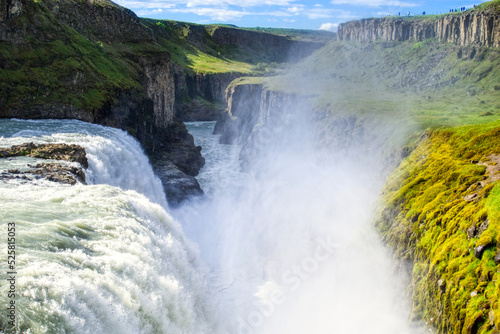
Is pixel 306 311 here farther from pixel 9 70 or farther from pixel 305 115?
pixel 305 115

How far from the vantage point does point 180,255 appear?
67.0ft

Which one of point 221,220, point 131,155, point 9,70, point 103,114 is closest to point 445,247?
point 131,155

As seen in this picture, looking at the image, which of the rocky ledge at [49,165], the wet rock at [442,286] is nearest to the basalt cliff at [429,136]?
the wet rock at [442,286]

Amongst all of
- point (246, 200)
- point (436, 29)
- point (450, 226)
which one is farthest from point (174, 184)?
point (436, 29)

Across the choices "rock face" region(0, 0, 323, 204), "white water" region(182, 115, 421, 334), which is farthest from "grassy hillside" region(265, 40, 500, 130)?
"rock face" region(0, 0, 323, 204)

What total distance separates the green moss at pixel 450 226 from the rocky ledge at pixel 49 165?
18.3 m

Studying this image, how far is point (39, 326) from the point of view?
34.6ft

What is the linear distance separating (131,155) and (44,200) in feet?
50.1

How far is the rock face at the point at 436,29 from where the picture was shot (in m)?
74.5

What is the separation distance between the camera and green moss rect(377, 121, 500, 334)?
14.3 metres

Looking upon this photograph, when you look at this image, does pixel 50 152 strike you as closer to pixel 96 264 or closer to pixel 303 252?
pixel 96 264

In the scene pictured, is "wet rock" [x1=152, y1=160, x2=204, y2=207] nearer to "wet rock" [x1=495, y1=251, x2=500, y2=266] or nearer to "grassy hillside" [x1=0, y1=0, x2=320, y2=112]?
"grassy hillside" [x1=0, y1=0, x2=320, y2=112]

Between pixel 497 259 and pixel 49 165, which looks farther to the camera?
pixel 49 165

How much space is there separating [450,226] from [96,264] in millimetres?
14859
